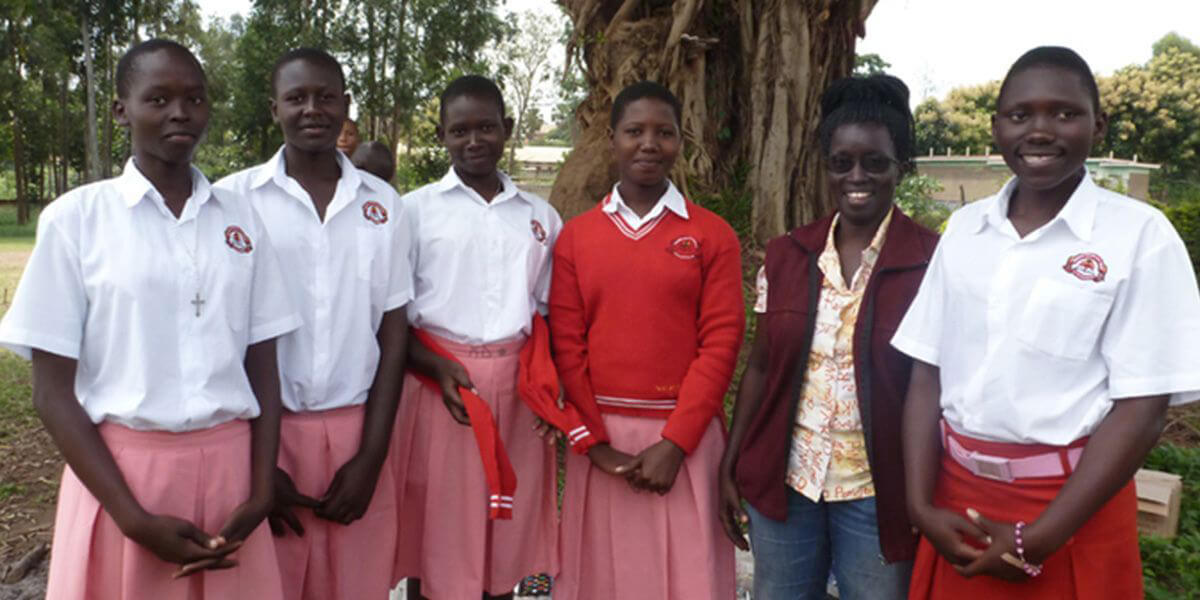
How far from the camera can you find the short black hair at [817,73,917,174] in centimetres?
204

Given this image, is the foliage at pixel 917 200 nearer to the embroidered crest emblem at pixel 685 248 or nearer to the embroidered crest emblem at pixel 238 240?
the embroidered crest emblem at pixel 685 248

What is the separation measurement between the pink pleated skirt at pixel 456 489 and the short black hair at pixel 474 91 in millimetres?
730

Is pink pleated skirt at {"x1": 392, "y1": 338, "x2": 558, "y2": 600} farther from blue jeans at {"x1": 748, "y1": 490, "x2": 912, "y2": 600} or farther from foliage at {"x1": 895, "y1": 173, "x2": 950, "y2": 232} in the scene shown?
foliage at {"x1": 895, "y1": 173, "x2": 950, "y2": 232}

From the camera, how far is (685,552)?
236 centimetres

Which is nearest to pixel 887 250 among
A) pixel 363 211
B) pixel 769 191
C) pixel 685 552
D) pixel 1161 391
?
pixel 1161 391

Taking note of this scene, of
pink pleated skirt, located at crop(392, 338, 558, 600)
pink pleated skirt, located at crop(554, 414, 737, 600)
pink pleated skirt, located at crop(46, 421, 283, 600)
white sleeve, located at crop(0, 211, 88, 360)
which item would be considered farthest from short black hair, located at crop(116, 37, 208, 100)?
pink pleated skirt, located at crop(554, 414, 737, 600)

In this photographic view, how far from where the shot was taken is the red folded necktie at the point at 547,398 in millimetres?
2336

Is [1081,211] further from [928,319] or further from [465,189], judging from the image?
[465,189]

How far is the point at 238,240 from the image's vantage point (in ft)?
6.38

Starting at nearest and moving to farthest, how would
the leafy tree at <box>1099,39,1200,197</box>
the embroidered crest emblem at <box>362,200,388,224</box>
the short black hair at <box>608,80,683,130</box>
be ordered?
the embroidered crest emblem at <box>362,200,388,224</box>, the short black hair at <box>608,80,683,130</box>, the leafy tree at <box>1099,39,1200,197</box>

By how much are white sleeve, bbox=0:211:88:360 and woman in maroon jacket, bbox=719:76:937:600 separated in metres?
1.52

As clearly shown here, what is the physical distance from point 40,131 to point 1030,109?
114ft

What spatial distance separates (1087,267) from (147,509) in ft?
6.22

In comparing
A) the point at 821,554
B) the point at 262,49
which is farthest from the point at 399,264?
the point at 262,49
